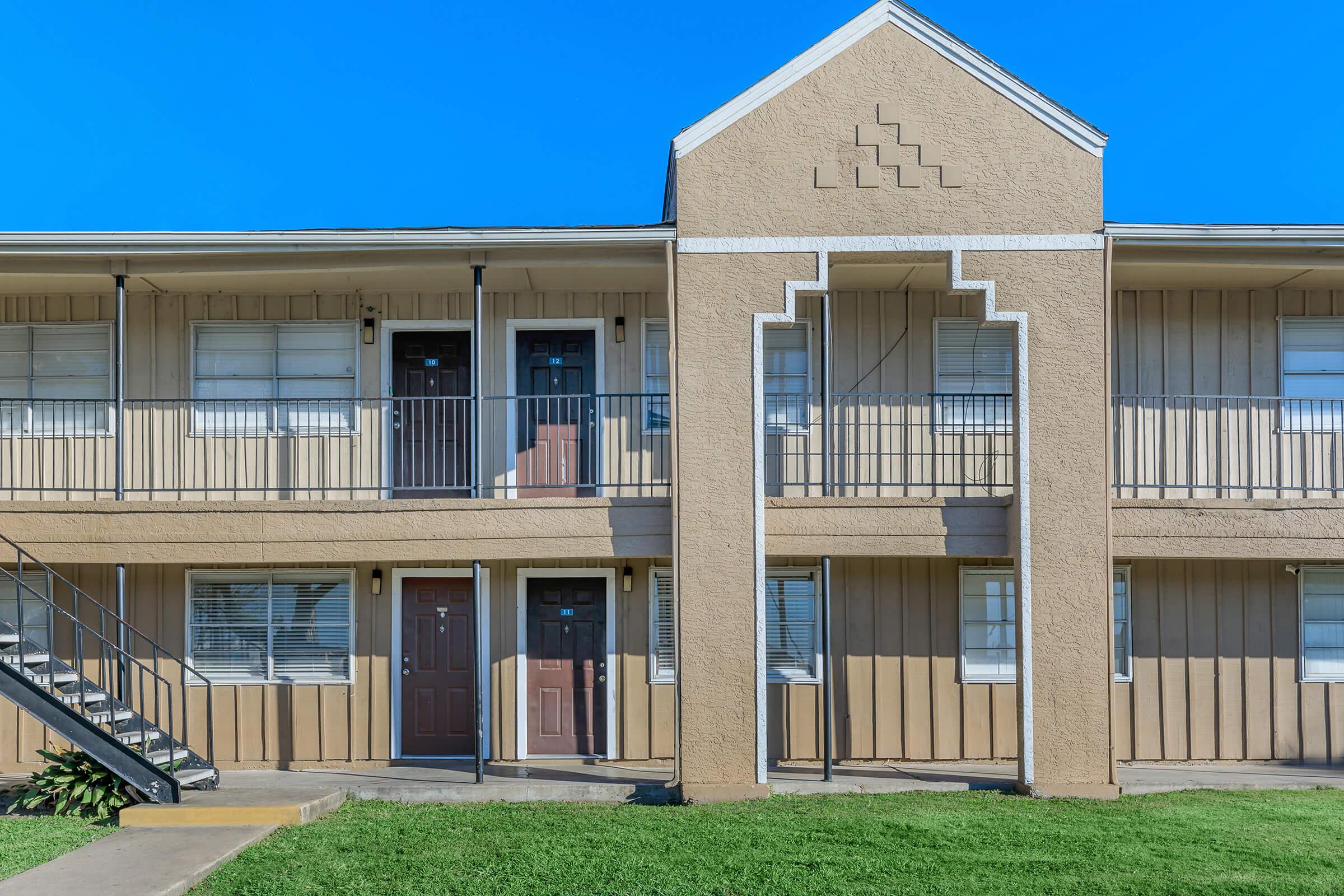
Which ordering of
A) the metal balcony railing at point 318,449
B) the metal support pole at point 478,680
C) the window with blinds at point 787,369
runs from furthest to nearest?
the window with blinds at point 787,369 → the metal balcony railing at point 318,449 → the metal support pole at point 478,680

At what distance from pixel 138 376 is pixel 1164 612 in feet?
35.8

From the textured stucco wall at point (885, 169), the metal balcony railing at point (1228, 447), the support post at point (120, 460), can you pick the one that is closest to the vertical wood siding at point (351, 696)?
the support post at point (120, 460)

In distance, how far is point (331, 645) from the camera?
1141cm

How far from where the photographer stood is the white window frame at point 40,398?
11391 mm

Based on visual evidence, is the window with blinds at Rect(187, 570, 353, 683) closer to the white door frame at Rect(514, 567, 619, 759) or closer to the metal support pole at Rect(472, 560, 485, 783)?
the white door frame at Rect(514, 567, 619, 759)

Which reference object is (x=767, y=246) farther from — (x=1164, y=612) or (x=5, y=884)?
(x=5, y=884)

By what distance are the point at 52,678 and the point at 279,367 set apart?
3.87 m

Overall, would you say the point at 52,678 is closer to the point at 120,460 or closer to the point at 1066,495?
the point at 120,460

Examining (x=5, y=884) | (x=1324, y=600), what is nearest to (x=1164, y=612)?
(x=1324, y=600)

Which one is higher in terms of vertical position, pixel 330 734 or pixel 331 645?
pixel 331 645

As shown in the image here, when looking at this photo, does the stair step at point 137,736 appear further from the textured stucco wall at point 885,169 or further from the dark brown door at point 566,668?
the textured stucco wall at point 885,169

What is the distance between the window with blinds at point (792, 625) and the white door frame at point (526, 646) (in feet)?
5.24

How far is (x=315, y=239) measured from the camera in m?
9.96

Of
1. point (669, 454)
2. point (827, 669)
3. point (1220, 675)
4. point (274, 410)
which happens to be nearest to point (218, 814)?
point (274, 410)
